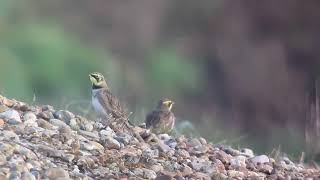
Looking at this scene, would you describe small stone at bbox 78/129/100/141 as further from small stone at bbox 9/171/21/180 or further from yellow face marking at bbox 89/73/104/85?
yellow face marking at bbox 89/73/104/85

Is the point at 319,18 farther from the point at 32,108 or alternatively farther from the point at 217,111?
the point at 32,108

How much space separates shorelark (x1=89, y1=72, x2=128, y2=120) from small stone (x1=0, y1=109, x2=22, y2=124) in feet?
3.20

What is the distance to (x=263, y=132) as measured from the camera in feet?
39.2

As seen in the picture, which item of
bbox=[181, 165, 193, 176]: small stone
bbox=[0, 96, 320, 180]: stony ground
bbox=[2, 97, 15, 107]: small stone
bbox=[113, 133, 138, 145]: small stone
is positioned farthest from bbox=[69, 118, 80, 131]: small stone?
bbox=[181, 165, 193, 176]: small stone

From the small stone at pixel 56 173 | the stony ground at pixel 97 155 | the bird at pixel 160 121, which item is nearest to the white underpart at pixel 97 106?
the bird at pixel 160 121

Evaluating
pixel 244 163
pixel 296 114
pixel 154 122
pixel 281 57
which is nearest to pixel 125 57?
pixel 281 57

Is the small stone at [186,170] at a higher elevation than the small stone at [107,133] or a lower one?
lower

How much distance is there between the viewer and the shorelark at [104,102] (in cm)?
779

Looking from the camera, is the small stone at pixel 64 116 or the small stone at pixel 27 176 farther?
the small stone at pixel 64 116

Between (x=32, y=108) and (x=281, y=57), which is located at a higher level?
(x=281, y=57)

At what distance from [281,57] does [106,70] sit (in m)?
2.73

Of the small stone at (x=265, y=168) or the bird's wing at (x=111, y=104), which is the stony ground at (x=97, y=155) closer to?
the small stone at (x=265, y=168)

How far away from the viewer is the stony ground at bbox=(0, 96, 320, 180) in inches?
245

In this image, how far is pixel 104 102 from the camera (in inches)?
316
